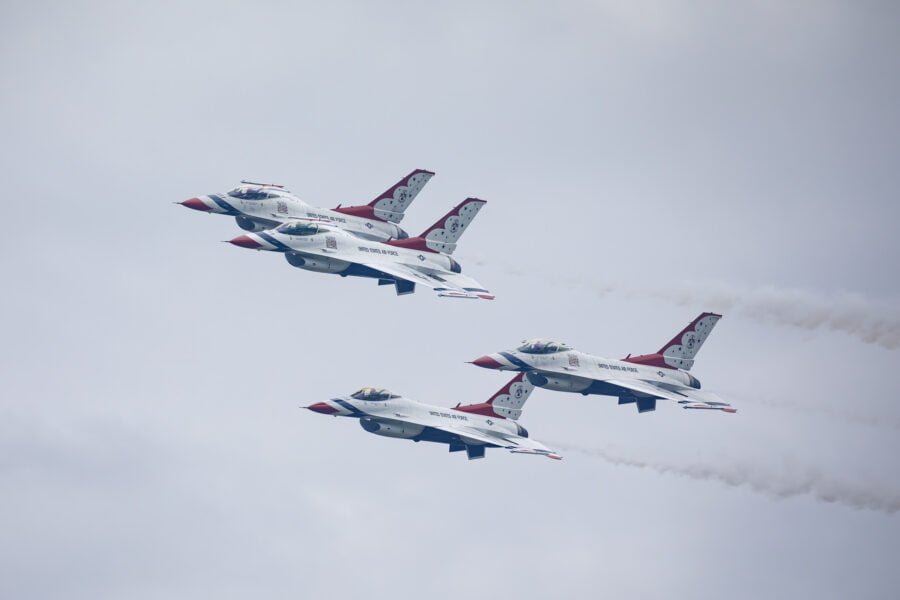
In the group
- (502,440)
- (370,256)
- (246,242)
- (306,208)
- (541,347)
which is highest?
(306,208)

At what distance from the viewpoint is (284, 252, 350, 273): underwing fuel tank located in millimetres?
134375

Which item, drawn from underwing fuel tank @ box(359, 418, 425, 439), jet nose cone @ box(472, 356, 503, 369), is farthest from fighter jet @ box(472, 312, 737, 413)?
underwing fuel tank @ box(359, 418, 425, 439)

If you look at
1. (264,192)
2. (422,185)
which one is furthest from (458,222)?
(264,192)

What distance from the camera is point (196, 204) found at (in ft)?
454

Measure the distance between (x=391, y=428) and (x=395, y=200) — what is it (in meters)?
22.6

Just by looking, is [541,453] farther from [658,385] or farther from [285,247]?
[285,247]

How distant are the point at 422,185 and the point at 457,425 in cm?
2352

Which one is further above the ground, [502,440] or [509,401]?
[509,401]

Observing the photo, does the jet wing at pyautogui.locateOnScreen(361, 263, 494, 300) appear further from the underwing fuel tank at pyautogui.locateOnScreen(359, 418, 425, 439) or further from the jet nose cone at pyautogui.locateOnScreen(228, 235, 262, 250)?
the underwing fuel tank at pyautogui.locateOnScreen(359, 418, 425, 439)

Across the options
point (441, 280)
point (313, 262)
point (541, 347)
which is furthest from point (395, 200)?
point (541, 347)

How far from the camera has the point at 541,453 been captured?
423 ft

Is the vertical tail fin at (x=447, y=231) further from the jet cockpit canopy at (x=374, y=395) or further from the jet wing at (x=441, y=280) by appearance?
the jet cockpit canopy at (x=374, y=395)

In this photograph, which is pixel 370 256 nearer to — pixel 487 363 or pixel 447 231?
pixel 447 231

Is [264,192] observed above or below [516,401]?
above
